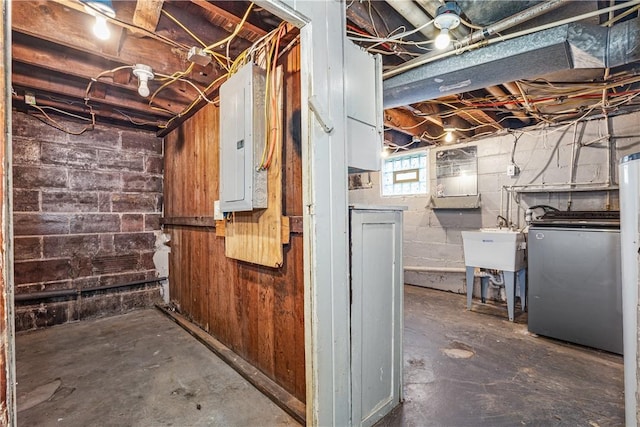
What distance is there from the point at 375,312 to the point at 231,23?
6.31 ft

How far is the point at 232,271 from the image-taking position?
228 centimetres

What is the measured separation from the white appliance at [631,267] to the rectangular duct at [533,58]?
2.45 feet

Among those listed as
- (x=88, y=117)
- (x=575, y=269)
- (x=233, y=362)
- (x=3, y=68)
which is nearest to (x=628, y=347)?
(x=575, y=269)

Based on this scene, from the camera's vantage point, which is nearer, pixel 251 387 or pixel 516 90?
pixel 251 387

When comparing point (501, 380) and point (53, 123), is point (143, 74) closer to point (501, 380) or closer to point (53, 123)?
point (53, 123)

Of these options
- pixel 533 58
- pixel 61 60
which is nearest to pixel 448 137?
pixel 533 58

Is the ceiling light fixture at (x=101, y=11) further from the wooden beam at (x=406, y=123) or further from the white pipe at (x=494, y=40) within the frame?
the wooden beam at (x=406, y=123)

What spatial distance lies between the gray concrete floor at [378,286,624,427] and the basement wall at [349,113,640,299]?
1288 millimetres

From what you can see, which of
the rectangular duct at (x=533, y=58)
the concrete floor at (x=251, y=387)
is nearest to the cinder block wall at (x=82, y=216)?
the concrete floor at (x=251, y=387)

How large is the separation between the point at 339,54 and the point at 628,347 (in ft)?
6.09

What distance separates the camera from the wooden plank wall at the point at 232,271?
1.67m

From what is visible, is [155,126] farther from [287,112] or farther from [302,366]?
[302,366]

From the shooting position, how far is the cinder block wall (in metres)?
2.86

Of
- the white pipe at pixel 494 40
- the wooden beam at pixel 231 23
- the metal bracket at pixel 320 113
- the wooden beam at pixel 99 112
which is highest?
the wooden beam at pixel 231 23
